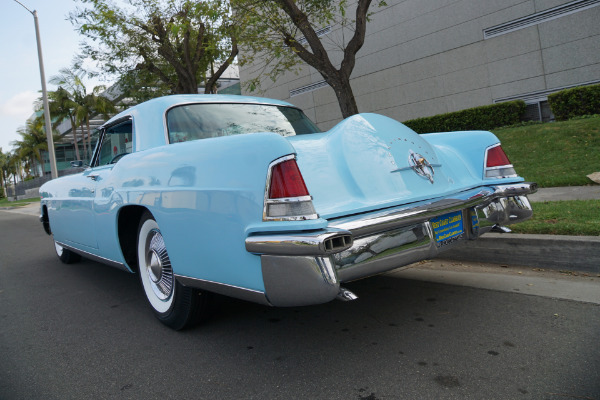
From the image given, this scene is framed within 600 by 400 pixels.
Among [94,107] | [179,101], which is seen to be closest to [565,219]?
[179,101]

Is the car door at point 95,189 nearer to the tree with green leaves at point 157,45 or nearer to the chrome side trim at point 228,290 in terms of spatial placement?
the chrome side trim at point 228,290

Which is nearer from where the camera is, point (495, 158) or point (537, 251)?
point (495, 158)

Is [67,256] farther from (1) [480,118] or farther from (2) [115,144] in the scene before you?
(1) [480,118]

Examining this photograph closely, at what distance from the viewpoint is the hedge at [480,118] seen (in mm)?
12117

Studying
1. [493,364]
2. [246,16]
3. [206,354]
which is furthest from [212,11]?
[493,364]

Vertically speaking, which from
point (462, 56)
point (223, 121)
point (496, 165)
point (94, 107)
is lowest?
point (496, 165)

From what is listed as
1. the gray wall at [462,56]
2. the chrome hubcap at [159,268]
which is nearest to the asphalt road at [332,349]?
the chrome hubcap at [159,268]

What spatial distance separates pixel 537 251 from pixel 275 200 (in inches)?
109

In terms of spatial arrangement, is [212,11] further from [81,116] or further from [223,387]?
[81,116]

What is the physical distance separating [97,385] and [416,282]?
252cm

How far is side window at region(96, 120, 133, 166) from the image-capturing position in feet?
12.5

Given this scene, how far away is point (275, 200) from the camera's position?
7.11 ft

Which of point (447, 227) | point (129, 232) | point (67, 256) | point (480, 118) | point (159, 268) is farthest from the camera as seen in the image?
point (480, 118)

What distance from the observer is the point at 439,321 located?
2877mm
